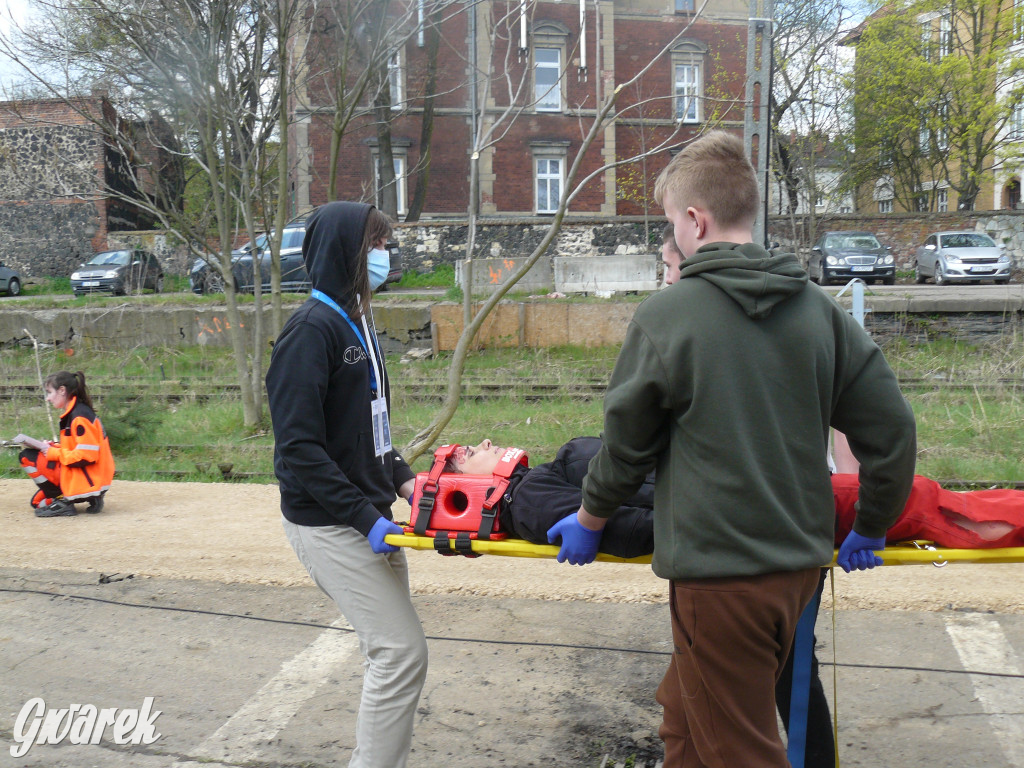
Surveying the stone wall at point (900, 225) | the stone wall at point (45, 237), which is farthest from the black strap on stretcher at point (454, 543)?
the stone wall at point (45, 237)

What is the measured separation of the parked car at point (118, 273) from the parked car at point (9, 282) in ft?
14.7

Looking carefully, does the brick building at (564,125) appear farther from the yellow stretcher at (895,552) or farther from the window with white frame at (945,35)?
the yellow stretcher at (895,552)

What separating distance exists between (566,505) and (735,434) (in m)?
0.80

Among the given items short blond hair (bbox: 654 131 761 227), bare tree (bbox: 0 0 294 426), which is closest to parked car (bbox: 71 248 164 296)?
bare tree (bbox: 0 0 294 426)

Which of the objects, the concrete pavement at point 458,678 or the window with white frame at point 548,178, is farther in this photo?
the window with white frame at point 548,178

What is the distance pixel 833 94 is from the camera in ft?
99.5

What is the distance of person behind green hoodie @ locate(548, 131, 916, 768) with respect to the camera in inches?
85.5

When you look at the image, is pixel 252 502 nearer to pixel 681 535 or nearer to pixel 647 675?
pixel 647 675

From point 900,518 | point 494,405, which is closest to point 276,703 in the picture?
point 900,518

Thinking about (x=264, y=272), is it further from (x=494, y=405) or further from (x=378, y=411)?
(x=378, y=411)

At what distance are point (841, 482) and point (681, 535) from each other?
35.0 inches

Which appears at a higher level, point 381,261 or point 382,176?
point 382,176

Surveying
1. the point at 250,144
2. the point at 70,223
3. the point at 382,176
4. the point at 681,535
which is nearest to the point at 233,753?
the point at 681,535

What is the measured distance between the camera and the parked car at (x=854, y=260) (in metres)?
25.1
